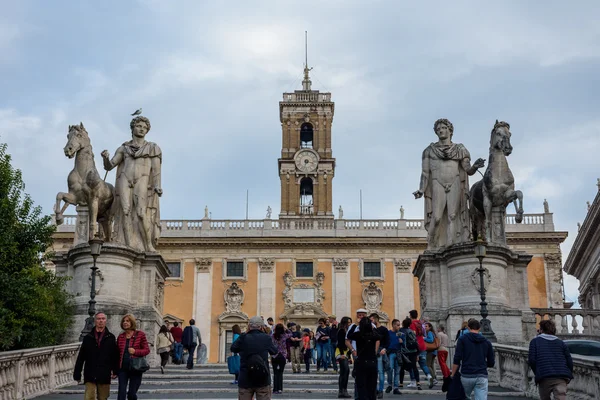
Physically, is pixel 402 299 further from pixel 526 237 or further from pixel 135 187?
pixel 135 187

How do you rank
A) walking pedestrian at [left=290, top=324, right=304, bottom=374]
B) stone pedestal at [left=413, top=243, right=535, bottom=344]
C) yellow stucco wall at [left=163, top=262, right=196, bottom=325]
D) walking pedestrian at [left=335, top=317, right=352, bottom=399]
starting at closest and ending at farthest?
walking pedestrian at [left=335, top=317, right=352, bottom=399]
walking pedestrian at [left=290, top=324, right=304, bottom=374]
stone pedestal at [left=413, top=243, right=535, bottom=344]
yellow stucco wall at [left=163, top=262, right=196, bottom=325]

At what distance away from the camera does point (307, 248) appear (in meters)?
58.2

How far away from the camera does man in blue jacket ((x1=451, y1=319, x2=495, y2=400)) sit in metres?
11.7

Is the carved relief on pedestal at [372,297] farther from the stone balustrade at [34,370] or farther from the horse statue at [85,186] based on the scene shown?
the stone balustrade at [34,370]

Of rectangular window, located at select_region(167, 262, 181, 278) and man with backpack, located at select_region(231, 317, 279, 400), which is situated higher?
rectangular window, located at select_region(167, 262, 181, 278)

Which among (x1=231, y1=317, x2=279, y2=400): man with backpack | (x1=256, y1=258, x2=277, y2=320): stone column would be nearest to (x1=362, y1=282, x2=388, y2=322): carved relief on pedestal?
(x1=256, y1=258, x2=277, y2=320): stone column

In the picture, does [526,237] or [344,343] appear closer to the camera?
[344,343]

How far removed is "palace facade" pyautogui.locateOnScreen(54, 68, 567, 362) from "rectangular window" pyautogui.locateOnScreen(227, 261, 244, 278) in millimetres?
73

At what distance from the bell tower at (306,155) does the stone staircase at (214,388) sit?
49146 mm

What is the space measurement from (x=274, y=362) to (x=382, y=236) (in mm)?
41859

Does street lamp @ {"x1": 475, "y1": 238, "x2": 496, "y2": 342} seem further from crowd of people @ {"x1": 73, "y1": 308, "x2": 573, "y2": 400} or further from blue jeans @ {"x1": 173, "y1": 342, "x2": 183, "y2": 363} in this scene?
blue jeans @ {"x1": 173, "y1": 342, "x2": 183, "y2": 363}

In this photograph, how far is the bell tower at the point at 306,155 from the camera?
228 ft

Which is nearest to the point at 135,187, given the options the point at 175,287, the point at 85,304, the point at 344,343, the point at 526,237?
the point at 85,304

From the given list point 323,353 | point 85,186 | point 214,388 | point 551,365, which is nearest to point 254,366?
point 551,365
